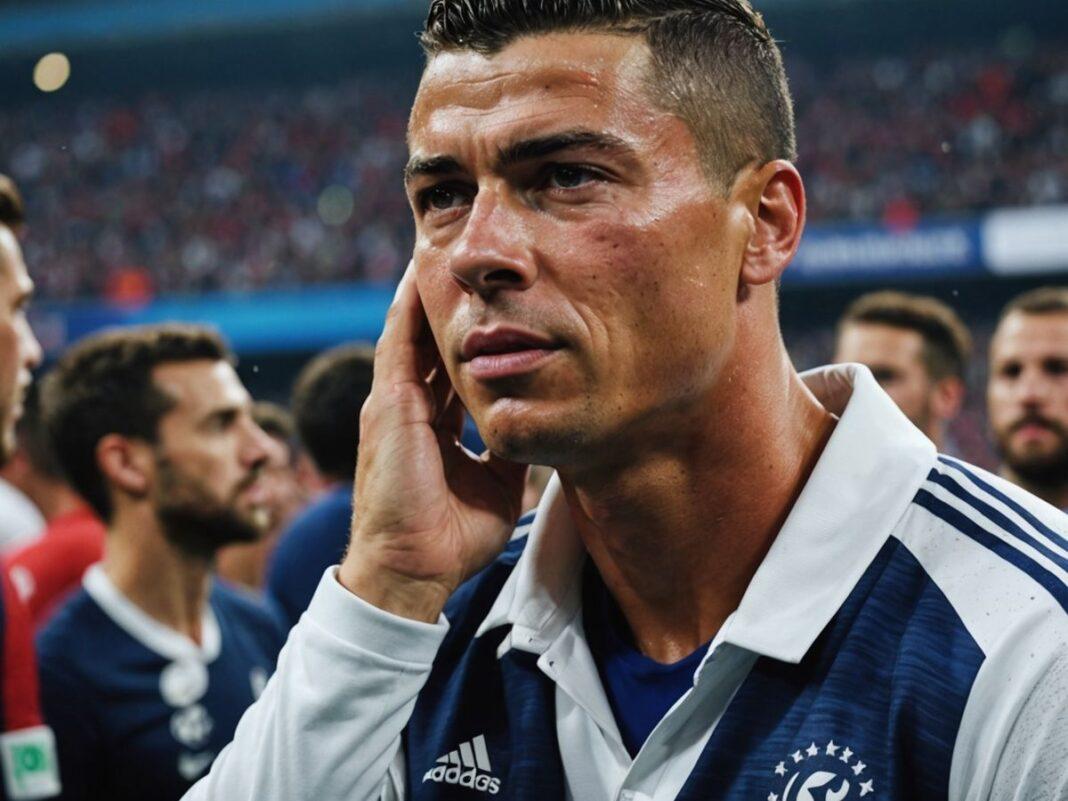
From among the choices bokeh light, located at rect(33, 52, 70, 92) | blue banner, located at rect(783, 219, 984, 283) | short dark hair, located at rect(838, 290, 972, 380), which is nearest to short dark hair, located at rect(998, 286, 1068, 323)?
short dark hair, located at rect(838, 290, 972, 380)

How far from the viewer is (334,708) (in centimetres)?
165

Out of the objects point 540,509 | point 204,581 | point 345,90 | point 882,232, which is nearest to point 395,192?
point 345,90

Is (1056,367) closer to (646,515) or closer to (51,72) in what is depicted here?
(646,515)

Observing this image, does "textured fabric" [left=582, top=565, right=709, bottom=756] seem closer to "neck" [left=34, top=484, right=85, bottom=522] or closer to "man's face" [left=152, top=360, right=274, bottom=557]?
"man's face" [left=152, top=360, right=274, bottom=557]

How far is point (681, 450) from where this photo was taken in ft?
5.72

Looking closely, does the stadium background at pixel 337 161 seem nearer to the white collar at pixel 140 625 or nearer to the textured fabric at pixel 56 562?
the textured fabric at pixel 56 562

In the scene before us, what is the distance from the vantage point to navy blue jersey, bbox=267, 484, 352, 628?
4207 millimetres

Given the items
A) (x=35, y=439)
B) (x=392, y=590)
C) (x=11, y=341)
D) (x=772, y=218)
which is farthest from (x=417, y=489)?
(x=35, y=439)

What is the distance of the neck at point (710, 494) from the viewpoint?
1.74 metres

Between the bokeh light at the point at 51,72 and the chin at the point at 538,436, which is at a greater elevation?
the bokeh light at the point at 51,72

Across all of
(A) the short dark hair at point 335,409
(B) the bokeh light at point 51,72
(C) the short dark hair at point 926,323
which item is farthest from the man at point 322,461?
(B) the bokeh light at point 51,72

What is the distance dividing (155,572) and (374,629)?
241cm

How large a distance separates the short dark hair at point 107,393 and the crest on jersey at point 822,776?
119 inches

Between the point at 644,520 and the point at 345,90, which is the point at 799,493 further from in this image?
the point at 345,90
